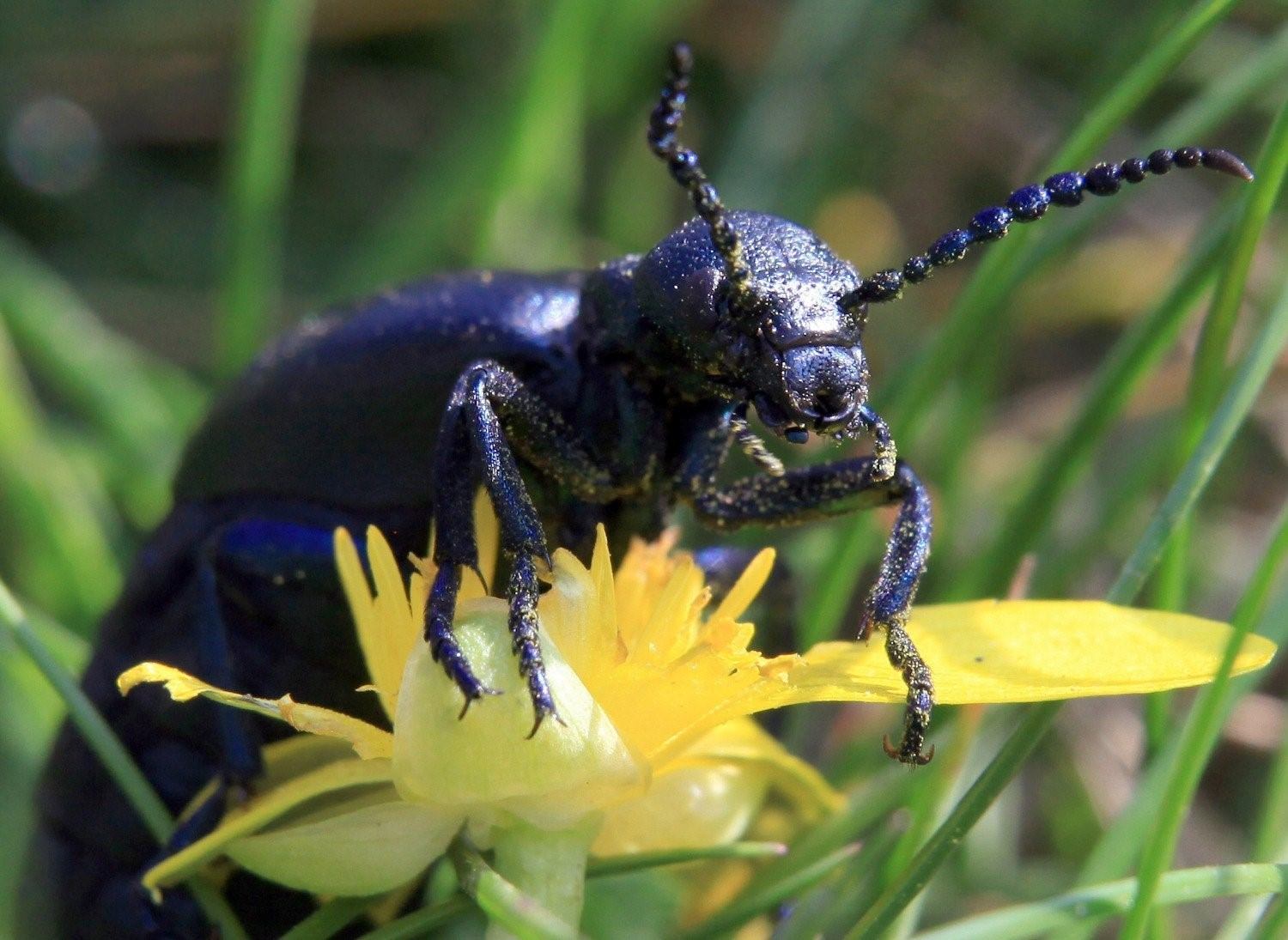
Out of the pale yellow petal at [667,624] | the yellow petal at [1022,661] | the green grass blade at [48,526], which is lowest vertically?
the yellow petal at [1022,661]

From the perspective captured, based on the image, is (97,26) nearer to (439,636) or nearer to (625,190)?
(625,190)

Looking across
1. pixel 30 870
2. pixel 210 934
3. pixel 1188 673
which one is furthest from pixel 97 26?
pixel 1188 673

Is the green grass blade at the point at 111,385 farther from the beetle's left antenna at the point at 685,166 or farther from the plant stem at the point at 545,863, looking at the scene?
the plant stem at the point at 545,863

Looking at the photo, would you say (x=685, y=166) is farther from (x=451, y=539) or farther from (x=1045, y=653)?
(x=1045, y=653)

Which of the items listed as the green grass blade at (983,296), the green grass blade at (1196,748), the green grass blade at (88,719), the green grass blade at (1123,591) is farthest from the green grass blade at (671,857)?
the green grass blade at (983,296)

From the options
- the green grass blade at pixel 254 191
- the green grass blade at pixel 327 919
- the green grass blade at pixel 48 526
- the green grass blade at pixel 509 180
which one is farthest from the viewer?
the green grass blade at pixel 509 180
